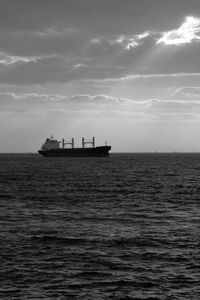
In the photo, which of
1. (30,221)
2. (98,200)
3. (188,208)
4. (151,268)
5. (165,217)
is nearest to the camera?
(151,268)

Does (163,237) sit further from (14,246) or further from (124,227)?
(14,246)

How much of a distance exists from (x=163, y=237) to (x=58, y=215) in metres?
10.6

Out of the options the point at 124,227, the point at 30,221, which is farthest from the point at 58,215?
the point at 124,227

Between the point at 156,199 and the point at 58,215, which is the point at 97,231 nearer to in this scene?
the point at 58,215

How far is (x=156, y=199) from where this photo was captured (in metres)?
45.4

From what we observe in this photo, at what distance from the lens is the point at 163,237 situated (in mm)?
24672

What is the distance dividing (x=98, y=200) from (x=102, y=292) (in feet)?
92.4

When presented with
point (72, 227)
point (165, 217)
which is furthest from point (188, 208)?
point (72, 227)

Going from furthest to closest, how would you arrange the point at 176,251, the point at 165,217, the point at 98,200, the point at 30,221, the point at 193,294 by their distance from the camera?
the point at 98,200 → the point at 165,217 → the point at 30,221 → the point at 176,251 → the point at 193,294

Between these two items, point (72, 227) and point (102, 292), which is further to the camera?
point (72, 227)

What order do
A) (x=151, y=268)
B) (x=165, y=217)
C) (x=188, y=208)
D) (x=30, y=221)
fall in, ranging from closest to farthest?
1. (x=151, y=268)
2. (x=30, y=221)
3. (x=165, y=217)
4. (x=188, y=208)

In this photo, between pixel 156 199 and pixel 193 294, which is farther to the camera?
pixel 156 199

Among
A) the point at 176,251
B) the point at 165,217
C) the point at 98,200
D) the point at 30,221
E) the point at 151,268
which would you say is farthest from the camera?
the point at 98,200

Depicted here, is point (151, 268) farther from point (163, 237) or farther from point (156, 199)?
point (156, 199)
